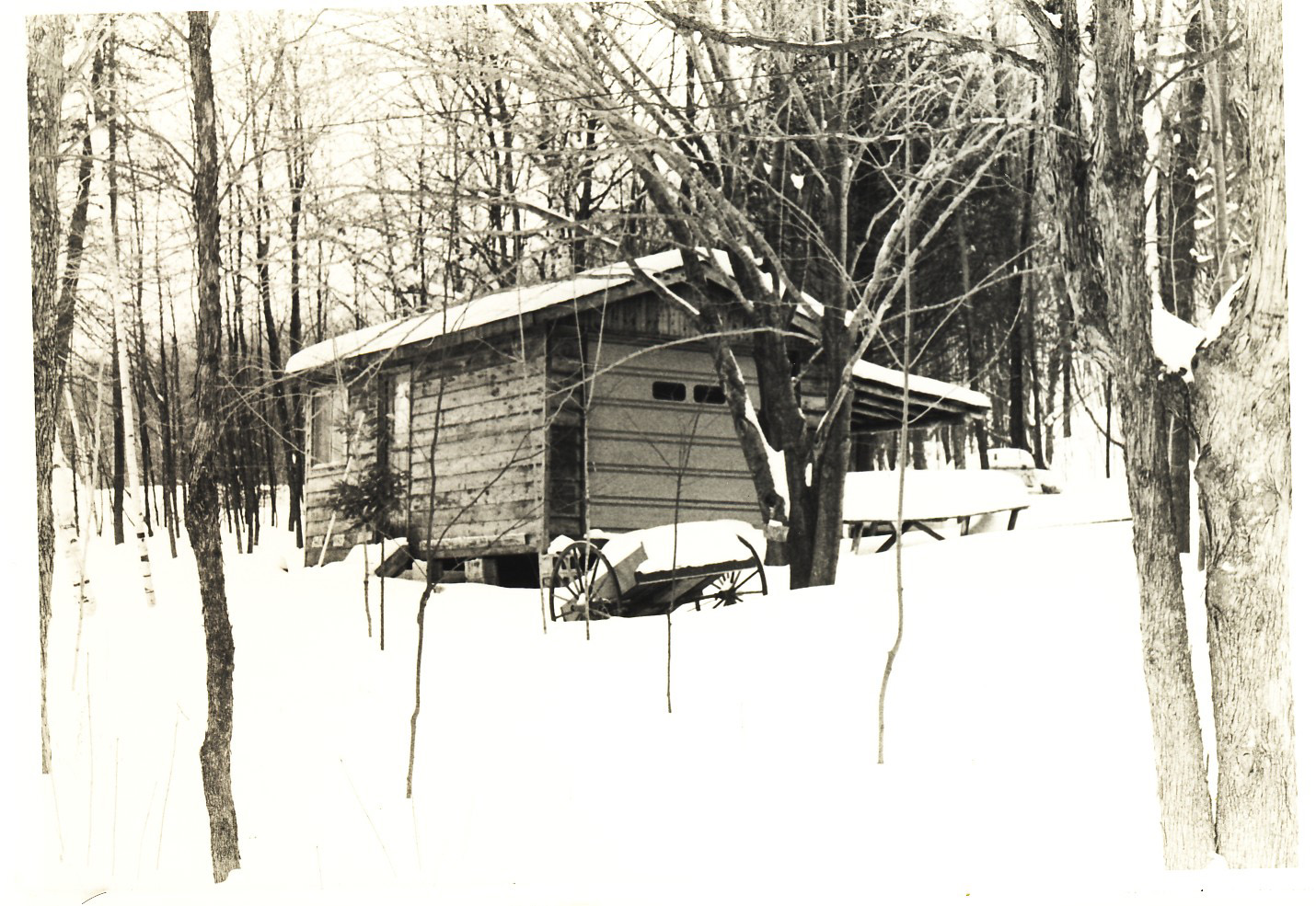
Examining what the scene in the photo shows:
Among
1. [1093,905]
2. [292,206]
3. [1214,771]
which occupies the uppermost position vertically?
[292,206]

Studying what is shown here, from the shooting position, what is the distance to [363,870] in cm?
436

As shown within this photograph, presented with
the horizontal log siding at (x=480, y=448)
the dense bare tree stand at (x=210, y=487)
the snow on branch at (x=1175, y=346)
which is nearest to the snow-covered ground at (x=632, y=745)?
the dense bare tree stand at (x=210, y=487)

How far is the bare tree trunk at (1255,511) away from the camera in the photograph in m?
3.74

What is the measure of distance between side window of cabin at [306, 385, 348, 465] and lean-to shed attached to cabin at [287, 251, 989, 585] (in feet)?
0.05

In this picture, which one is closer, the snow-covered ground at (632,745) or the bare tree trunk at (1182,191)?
the snow-covered ground at (632,745)

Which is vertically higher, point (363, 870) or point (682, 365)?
point (682, 365)

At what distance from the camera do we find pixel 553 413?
5.41m

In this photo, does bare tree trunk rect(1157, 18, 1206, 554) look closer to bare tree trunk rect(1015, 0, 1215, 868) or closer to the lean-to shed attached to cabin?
bare tree trunk rect(1015, 0, 1215, 868)

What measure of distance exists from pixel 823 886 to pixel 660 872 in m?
0.56

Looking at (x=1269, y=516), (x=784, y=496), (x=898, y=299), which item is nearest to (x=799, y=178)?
(x=898, y=299)

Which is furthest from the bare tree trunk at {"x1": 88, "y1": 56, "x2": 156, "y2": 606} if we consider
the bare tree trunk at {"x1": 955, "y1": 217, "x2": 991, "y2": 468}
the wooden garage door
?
the bare tree trunk at {"x1": 955, "y1": 217, "x2": 991, "y2": 468}

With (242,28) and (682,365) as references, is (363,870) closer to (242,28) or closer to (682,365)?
(682,365)

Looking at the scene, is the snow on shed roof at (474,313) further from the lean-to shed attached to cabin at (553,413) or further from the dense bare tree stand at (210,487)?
the dense bare tree stand at (210,487)

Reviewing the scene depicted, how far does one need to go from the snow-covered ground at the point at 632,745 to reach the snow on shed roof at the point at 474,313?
0.80 meters
